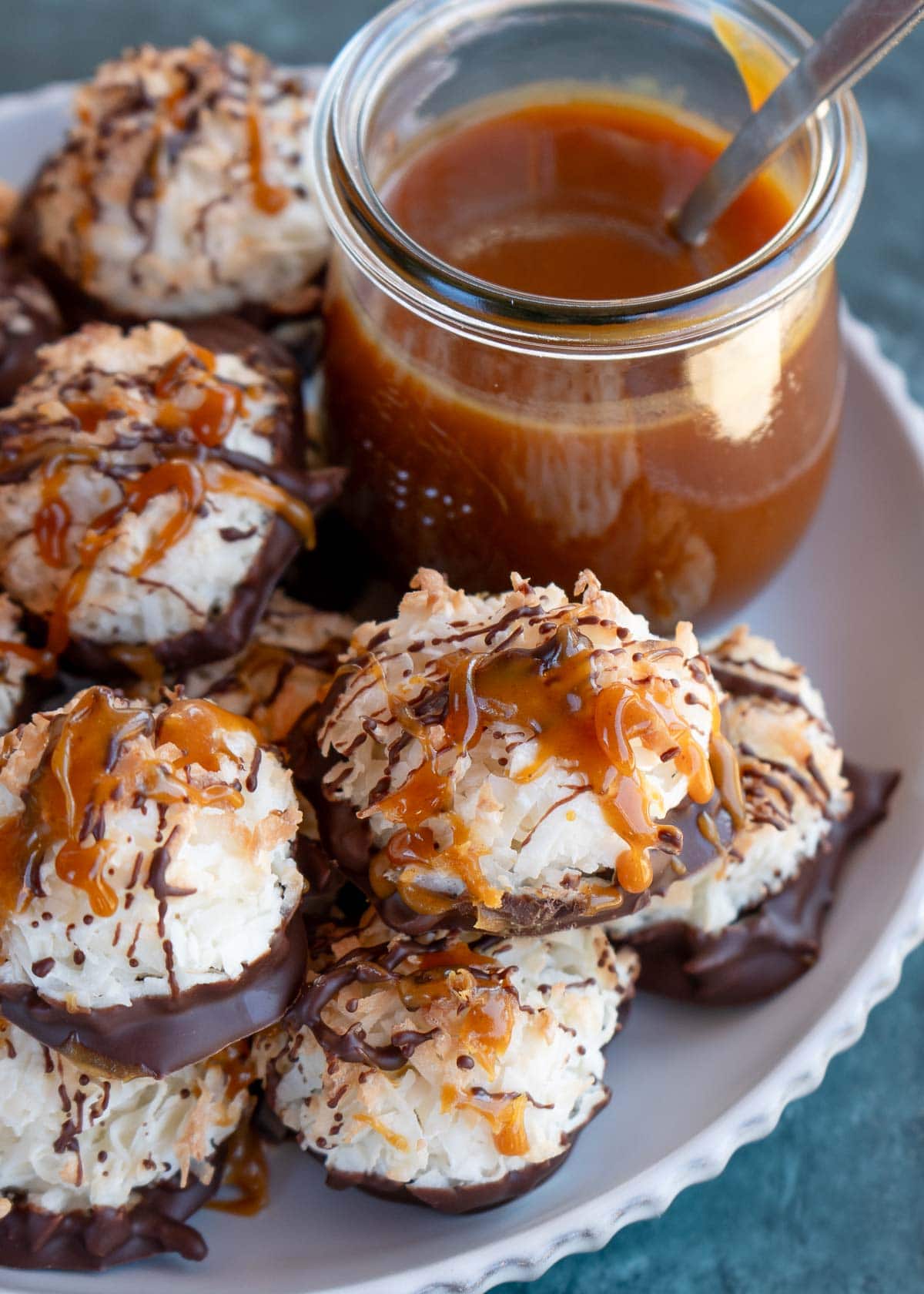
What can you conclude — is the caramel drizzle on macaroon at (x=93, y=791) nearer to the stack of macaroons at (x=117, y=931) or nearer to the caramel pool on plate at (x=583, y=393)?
the stack of macaroons at (x=117, y=931)

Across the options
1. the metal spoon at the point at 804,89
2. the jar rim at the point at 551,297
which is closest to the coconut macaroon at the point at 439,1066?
the jar rim at the point at 551,297

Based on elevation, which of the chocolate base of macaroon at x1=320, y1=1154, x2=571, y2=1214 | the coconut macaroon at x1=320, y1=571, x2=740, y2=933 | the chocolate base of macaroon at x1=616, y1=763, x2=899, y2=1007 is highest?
the coconut macaroon at x1=320, y1=571, x2=740, y2=933

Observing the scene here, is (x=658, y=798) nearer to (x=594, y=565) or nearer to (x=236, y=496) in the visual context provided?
(x=594, y=565)

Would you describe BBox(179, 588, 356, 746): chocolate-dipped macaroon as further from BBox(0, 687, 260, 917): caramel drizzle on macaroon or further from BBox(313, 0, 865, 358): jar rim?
BBox(313, 0, 865, 358): jar rim

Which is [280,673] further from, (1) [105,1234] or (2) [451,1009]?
(1) [105,1234]

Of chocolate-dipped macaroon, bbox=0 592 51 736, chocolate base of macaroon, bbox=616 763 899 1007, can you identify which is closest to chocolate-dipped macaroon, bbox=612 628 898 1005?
chocolate base of macaroon, bbox=616 763 899 1007
